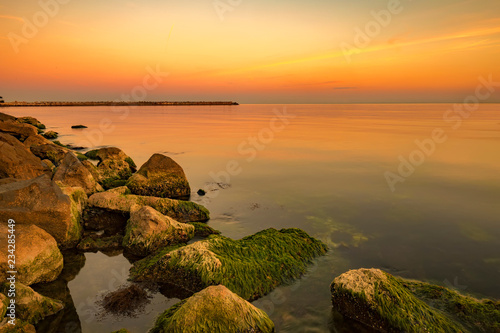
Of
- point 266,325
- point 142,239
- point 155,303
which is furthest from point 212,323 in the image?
point 142,239

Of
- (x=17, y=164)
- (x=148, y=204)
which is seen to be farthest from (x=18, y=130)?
(x=148, y=204)

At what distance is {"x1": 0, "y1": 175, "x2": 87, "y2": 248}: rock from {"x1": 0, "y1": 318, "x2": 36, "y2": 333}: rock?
3.09 meters

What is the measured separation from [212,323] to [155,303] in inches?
74.5

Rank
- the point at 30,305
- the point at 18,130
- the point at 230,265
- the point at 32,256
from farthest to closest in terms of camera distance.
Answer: the point at 18,130, the point at 230,265, the point at 32,256, the point at 30,305

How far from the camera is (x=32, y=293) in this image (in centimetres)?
545

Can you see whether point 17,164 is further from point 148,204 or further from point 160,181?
point 148,204

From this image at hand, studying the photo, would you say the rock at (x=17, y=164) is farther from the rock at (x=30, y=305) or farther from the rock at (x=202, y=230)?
the rock at (x=30, y=305)

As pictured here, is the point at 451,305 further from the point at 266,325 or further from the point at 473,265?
the point at 266,325

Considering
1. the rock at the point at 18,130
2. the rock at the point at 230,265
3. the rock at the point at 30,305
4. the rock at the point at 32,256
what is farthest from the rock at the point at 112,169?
the rock at the point at 18,130

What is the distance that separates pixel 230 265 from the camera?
6879mm

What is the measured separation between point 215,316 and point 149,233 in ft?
13.3

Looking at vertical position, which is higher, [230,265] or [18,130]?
[230,265]

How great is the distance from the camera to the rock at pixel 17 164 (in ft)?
36.7

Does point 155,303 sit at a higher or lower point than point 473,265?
lower
